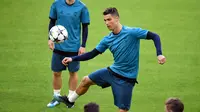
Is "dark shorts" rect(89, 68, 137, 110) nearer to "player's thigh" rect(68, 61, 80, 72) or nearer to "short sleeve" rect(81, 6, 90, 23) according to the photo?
"player's thigh" rect(68, 61, 80, 72)

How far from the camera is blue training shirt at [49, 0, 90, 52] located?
650 cm

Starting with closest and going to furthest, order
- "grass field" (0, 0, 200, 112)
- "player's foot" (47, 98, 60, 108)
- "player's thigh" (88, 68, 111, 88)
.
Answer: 1. "player's thigh" (88, 68, 111, 88)
2. "player's foot" (47, 98, 60, 108)
3. "grass field" (0, 0, 200, 112)

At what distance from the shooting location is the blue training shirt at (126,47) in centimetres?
565

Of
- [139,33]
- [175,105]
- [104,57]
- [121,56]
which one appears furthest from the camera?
[104,57]

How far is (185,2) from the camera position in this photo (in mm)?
11828

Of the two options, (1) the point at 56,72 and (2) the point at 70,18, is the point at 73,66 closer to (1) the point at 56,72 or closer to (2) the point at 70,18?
(1) the point at 56,72

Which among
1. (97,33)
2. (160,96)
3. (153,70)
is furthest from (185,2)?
(160,96)

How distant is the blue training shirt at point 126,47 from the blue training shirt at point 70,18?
0.80 metres

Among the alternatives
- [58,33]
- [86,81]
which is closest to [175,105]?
[86,81]

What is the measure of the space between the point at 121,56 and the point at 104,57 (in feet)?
10.2

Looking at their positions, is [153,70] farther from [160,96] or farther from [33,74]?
[33,74]

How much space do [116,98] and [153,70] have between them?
8.43 ft

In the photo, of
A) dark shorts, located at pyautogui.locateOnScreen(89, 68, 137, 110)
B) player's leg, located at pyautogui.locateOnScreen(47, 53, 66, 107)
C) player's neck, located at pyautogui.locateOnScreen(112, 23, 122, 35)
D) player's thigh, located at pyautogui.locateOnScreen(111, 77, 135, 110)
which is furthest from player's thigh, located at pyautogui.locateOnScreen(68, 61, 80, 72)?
player's neck, located at pyautogui.locateOnScreen(112, 23, 122, 35)

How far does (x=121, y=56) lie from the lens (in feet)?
18.9
